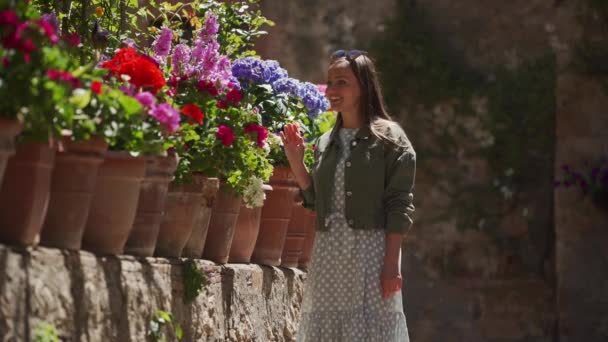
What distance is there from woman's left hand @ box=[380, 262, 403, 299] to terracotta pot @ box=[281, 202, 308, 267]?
63.4 inches

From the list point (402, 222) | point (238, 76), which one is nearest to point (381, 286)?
point (402, 222)

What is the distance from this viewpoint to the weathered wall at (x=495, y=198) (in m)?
9.52

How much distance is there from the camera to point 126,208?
372cm

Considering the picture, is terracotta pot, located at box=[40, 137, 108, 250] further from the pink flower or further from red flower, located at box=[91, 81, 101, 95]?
the pink flower

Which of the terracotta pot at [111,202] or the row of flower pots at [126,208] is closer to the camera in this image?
the row of flower pots at [126,208]

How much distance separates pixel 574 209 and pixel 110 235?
640cm

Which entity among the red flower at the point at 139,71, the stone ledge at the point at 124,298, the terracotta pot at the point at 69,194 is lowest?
the stone ledge at the point at 124,298

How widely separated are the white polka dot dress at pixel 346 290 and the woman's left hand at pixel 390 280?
30mm

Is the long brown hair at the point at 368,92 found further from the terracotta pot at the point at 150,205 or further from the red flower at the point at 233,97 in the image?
the red flower at the point at 233,97

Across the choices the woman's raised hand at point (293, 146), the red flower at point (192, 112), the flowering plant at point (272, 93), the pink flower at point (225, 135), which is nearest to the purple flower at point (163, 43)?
the flowering plant at point (272, 93)

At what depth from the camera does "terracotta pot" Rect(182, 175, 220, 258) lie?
173 inches

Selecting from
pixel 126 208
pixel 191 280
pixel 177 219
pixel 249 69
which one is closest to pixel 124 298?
pixel 126 208

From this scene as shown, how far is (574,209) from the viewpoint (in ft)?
31.3

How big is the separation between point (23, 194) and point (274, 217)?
6.81 feet
